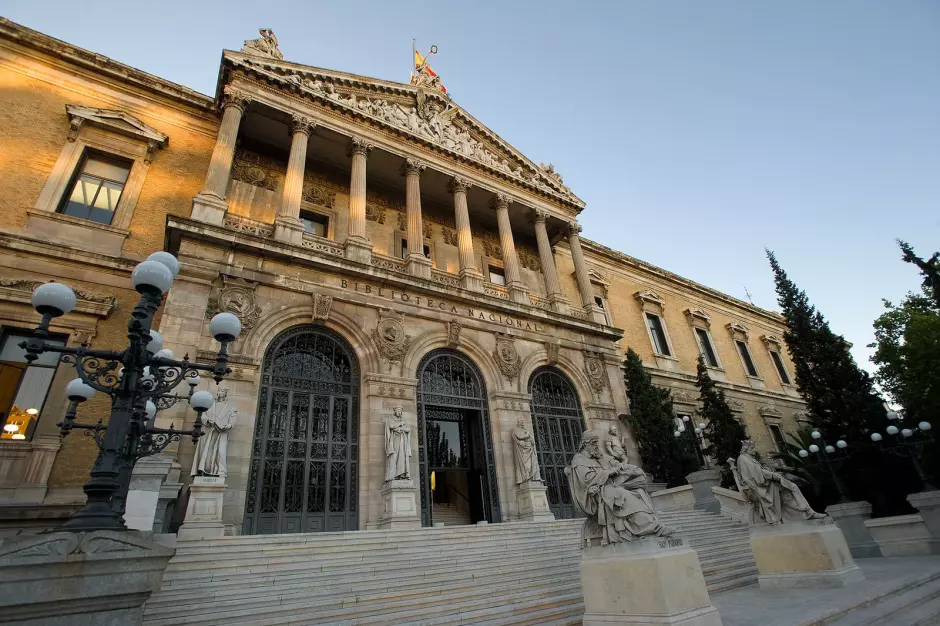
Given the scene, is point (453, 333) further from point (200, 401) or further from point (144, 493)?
point (144, 493)

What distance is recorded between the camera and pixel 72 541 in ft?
8.08

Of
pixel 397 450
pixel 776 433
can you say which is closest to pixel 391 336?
pixel 397 450

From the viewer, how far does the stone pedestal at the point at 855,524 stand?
10820 millimetres

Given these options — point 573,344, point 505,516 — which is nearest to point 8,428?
point 505,516

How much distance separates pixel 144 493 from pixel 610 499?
7.04 metres

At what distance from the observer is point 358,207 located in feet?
45.3

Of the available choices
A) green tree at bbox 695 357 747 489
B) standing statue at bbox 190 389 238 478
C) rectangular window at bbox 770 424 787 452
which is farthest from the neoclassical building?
rectangular window at bbox 770 424 787 452

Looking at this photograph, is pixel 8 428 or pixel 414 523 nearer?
pixel 8 428

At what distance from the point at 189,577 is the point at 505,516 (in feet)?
24.8

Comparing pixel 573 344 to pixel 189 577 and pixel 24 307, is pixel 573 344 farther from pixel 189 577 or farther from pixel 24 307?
pixel 24 307

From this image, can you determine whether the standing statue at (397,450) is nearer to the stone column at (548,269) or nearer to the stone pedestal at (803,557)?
the stone pedestal at (803,557)

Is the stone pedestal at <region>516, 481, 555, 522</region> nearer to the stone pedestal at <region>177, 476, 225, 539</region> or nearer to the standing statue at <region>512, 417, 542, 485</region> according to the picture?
the standing statue at <region>512, 417, 542, 485</region>

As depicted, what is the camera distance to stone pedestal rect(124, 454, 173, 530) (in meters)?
7.20

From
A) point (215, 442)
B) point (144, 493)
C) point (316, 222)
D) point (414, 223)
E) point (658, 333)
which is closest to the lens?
point (144, 493)
